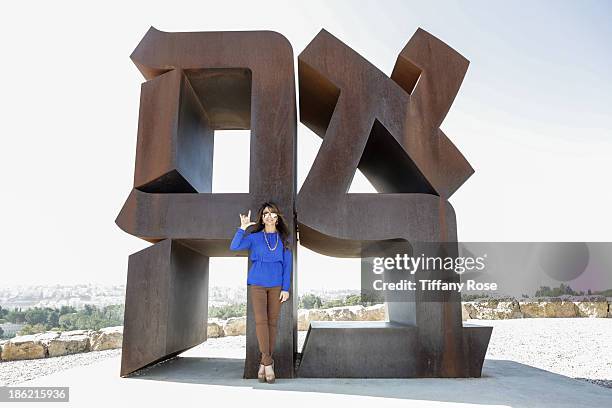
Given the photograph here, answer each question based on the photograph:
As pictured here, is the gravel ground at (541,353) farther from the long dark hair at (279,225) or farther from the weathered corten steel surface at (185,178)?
the long dark hair at (279,225)

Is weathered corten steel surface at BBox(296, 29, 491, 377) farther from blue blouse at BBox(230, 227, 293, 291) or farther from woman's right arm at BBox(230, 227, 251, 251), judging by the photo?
woman's right arm at BBox(230, 227, 251, 251)

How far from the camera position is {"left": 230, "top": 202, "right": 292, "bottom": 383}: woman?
4.15m

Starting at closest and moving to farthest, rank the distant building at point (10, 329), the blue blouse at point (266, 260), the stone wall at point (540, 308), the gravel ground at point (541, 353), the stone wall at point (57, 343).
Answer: the blue blouse at point (266, 260) → the gravel ground at point (541, 353) → the stone wall at point (57, 343) → the distant building at point (10, 329) → the stone wall at point (540, 308)

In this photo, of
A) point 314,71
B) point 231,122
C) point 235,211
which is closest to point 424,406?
point 235,211

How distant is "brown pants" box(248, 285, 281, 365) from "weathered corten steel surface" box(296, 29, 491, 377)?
0.53 metres

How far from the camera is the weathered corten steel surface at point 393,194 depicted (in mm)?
4504

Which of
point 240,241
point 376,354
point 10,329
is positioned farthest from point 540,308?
point 10,329

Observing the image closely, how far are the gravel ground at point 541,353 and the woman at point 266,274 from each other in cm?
249

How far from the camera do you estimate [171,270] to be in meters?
4.60

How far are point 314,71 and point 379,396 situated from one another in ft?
12.2

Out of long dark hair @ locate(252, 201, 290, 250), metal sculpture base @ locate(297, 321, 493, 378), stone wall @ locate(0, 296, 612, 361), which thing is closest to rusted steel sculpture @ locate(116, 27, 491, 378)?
metal sculpture base @ locate(297, 321, 493, 378)

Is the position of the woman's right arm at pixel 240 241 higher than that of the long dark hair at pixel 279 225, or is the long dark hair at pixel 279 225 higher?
the long dark hair at pixel 279 225

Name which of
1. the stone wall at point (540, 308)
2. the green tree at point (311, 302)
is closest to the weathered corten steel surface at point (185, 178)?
the green tree at point (311, 302)

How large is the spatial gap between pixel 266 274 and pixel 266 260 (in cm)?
14
